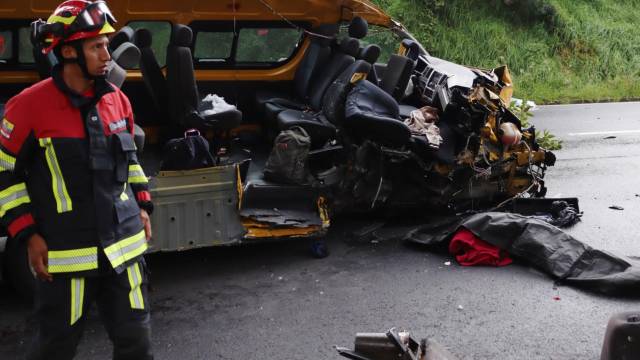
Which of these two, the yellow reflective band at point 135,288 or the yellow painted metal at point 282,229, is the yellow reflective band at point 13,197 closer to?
the yellow reflective band at point 135,288

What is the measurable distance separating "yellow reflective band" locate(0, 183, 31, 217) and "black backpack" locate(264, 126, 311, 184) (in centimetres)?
273

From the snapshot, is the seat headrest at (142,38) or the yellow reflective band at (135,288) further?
the seat headrest at (142,38)

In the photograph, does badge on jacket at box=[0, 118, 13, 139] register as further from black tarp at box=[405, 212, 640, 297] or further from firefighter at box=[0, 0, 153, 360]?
black tarp at box=[405, 212, 640, 297]

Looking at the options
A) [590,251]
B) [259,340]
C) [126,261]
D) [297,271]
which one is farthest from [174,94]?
[590,251]

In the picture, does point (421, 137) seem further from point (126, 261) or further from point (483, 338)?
point (126, 261)

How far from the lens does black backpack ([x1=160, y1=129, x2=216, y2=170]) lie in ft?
17.3

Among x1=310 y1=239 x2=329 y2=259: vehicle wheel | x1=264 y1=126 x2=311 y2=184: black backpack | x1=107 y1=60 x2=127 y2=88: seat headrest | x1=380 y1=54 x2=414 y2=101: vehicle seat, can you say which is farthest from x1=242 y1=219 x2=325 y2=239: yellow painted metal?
x1=380 y1=54 x2=414 y2=101: vehicle seat

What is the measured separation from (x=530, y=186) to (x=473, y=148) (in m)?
0.83

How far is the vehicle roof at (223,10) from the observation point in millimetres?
5891

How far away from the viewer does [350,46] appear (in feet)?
22.5

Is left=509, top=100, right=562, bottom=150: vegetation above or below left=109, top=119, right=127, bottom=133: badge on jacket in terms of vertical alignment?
below

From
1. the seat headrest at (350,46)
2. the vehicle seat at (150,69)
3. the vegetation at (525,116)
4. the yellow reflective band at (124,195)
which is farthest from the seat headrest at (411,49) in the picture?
the yellow reflective band at (124,195)

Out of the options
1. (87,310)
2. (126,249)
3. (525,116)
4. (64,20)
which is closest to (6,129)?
(64,20)

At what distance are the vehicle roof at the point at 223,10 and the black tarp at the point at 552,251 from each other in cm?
235
